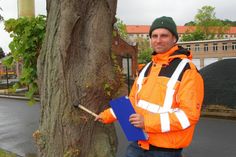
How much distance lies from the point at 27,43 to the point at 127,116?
2277 millimetres

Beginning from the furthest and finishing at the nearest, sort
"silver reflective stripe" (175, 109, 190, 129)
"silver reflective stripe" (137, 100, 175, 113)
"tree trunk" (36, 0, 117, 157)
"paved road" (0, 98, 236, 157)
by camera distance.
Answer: "paved road" (0, 98, 236, 157)
"tree trunk" (36, 0, 117, 157)
"silver reflective stripe" (137, 100, 175, 113)
"silver reflective stripe" (175, 109, 190, 129)

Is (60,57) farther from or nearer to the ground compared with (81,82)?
farther from the ground

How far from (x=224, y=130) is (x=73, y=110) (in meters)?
7.62

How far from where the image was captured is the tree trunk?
4051 mm

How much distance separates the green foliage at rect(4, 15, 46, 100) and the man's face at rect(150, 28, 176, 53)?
219 centimetres

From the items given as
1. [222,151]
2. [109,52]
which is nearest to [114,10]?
[109,52]

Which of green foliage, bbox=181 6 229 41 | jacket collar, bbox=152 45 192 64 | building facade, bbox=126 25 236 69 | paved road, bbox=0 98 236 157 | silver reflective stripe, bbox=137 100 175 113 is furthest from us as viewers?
green foliage, bbox=181 6 229 41

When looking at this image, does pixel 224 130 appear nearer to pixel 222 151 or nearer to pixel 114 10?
pixel 222 151

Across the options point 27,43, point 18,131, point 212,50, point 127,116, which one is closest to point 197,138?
point 18,131

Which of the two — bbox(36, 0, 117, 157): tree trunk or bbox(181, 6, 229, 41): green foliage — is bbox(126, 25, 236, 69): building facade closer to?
bbox(181, 6, 229, 41): green foliage

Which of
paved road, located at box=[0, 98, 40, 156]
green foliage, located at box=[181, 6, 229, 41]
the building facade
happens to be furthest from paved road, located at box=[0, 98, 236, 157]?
green foliage, located at box=[181, 6, 229, 41]

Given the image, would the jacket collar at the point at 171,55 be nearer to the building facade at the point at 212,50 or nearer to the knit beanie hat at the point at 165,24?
the knit beanie hat at the point at 165,24

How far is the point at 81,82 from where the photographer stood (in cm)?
411

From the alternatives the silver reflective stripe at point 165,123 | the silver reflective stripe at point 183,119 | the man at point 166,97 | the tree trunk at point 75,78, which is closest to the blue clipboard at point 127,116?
the man at point 166,97
